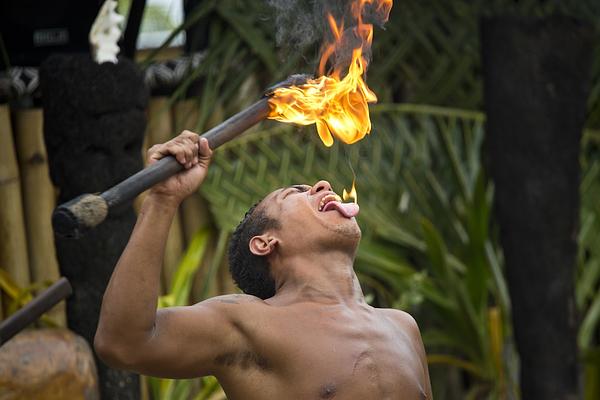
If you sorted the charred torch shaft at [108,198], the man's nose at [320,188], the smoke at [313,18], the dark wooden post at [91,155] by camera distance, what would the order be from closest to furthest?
the charred torch shaft at [108,198]
the man's nose at [320,188]
the smoke at [313,18]
the dark wooden post at [91,155]

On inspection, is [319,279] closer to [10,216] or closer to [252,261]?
[252,261]

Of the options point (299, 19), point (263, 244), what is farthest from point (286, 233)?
point (299, 19)

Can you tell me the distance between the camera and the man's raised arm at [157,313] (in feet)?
10.2

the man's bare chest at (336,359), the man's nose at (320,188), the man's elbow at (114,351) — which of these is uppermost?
the man's nose at (320,188)

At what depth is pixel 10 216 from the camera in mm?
5742

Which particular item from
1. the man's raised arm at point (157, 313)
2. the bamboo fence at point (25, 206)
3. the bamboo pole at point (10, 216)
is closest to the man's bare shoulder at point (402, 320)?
the man's raised arm at point (157, 313)

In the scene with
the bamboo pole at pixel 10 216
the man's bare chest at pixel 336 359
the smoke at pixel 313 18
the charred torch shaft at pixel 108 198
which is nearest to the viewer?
the charred torch shaft at pixel 108 198

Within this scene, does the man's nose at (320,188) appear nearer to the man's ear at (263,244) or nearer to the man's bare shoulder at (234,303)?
the man's ear at (263,244)

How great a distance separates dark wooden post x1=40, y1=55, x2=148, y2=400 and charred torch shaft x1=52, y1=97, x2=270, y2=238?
1.42m

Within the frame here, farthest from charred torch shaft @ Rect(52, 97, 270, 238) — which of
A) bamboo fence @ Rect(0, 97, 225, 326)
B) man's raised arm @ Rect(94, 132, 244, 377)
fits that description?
bamboo fence @ Rect(0, 97, 225, 326)

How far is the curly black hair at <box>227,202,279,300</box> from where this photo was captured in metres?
3.58

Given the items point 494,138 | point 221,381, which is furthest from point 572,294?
point 221,381

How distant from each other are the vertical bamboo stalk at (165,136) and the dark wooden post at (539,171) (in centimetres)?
140

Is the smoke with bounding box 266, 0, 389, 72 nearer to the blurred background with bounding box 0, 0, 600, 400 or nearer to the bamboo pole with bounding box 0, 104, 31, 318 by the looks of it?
the blurred background with bounding box 0, 0, 600, 400
